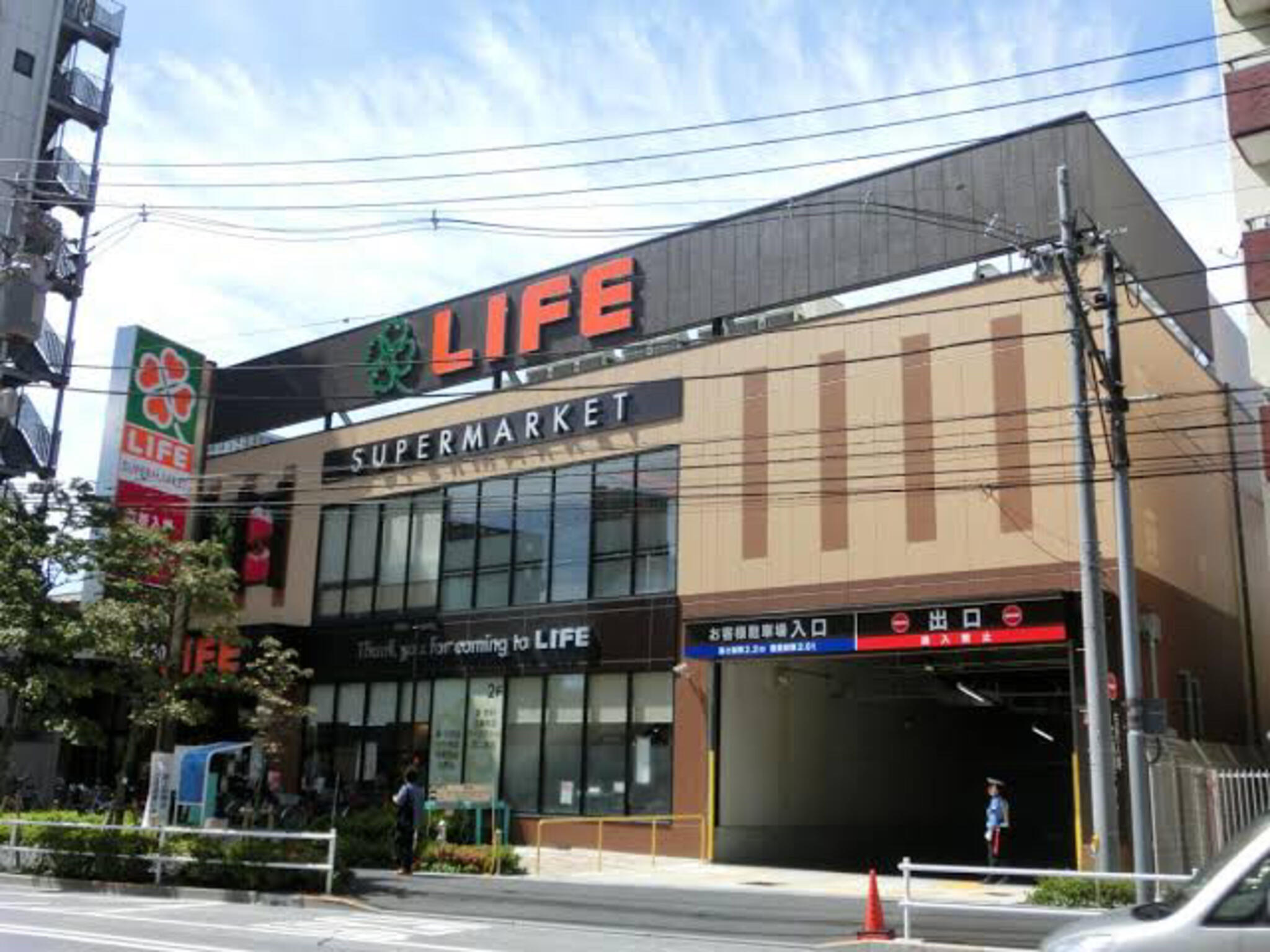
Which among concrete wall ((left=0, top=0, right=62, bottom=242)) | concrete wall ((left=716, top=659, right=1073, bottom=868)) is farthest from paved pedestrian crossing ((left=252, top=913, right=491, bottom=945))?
concrete wall ((left=0, top=0, right=62, bottom=242))

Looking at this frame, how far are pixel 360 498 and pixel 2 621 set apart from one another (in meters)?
13.3

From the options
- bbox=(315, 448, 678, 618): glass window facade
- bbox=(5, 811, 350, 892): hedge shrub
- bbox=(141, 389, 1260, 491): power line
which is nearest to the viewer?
bbox=(5, 811, 350, 892): hedge shrub

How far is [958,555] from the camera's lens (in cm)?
2275

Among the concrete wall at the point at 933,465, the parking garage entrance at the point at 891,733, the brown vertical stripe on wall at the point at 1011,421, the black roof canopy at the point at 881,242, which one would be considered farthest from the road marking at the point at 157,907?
the black roof canopy at the point at 881,242

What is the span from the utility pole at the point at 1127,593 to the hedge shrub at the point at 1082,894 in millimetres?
584

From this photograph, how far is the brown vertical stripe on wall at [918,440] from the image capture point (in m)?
23.4

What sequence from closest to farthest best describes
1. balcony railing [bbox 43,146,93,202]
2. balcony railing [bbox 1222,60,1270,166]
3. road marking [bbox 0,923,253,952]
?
road marking [bbox 0,923,253,952] → balcony railing [bbox 1222,60,1270,166] → balcony railing [bbox 43,146,93,202]

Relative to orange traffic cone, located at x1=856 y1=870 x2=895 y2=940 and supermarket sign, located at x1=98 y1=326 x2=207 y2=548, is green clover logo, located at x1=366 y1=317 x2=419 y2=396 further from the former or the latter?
orange traffic cone, located at x1=856 y1=870 x2=895 y2=940

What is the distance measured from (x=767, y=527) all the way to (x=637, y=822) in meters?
6.59

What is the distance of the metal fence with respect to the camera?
19484mm

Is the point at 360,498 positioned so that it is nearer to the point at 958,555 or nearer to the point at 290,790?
the point at 290,790

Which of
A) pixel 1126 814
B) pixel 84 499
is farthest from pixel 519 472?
pixel 1126 814

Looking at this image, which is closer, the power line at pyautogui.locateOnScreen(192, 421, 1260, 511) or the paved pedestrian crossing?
the paved pedestrian crossing

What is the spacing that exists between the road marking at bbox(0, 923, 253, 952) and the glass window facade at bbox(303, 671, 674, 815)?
13.1 metres
